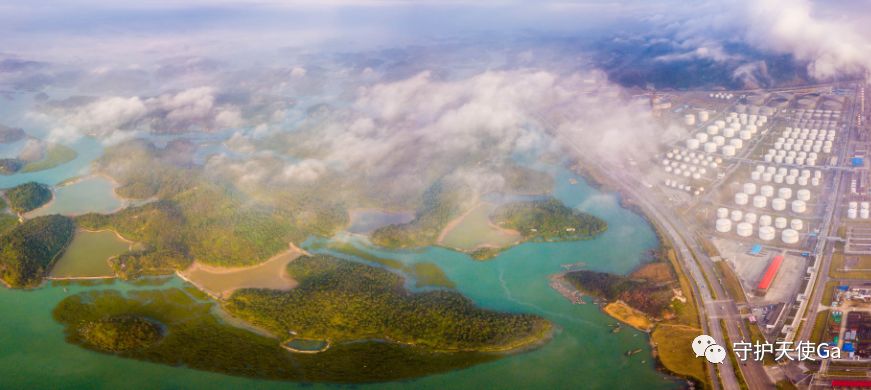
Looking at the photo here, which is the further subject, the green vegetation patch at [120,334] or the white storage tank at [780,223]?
the white storage tank at [780,223]

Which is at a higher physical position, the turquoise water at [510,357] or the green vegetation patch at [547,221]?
the green vegetation patch at [547,221]

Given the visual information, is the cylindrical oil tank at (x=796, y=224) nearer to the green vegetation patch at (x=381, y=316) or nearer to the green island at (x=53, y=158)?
the green vegetation patch at (x=381, y=316)

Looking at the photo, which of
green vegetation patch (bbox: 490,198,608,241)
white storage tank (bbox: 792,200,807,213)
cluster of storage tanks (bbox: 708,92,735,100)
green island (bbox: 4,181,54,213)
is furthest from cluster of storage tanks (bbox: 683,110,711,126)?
green island (bbox: 4,181,54,213)

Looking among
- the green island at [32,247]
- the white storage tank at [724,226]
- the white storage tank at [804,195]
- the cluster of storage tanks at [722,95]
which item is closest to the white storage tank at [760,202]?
the white storage tank at [804,195]

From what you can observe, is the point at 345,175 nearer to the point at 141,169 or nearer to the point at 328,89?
the point at 141,169

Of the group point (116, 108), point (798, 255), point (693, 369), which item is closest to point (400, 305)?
point (693, 369)

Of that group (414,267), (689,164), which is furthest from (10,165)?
(689,164)

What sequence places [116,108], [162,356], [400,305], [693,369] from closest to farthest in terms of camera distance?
1. [693,369]
2. [162,356]
3. [400,305]
4. [116,108]

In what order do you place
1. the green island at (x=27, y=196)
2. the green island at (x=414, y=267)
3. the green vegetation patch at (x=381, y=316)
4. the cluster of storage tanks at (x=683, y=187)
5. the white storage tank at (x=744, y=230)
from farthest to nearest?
the green island at (x=27, y=196) → the cluster of storage tanks at (x=683, y=187) → the white storage tank at (x=744, y=230) → the green island at (x=414, y=267) → the green vegetation patch at (x=381, y=316)
